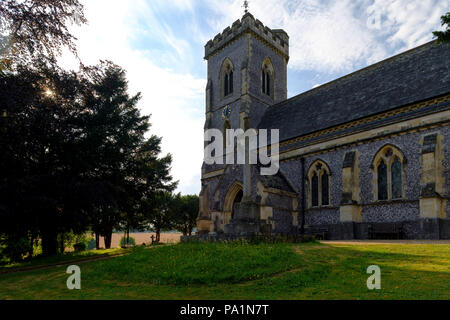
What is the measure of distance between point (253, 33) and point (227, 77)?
468 cm

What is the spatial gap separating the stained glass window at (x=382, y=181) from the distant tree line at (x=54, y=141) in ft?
46.4

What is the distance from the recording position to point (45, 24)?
9695mm

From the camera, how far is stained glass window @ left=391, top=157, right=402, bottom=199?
17.3 meters

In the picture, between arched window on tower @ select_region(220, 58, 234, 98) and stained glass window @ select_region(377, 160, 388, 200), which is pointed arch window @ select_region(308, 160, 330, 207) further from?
arched window on tower @ select_region(220, 58, 234, 98)

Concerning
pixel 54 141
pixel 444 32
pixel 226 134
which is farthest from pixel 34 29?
pixel 226 134

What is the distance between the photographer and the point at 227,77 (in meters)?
31.9

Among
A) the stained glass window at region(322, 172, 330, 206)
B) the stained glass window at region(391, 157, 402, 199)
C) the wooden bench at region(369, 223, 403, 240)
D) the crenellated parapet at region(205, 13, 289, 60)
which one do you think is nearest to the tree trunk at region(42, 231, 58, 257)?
the stained glass window at region(322, 172, 330, 206)

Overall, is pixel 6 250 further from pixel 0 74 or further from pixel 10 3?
pixel 10 3

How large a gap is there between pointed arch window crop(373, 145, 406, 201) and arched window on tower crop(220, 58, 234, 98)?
1641 centimetres

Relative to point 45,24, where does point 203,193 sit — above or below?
below

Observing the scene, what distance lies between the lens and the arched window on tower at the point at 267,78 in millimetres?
31391
